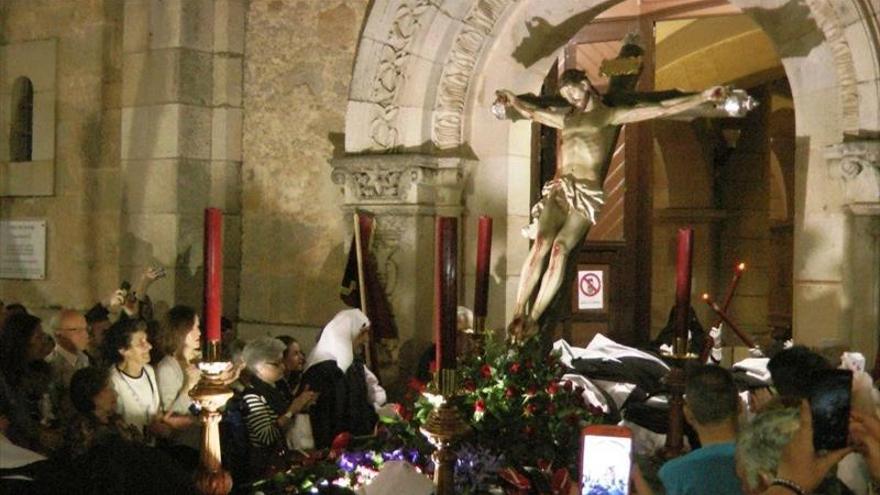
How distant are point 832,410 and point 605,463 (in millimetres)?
718

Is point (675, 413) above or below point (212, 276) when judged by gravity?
below

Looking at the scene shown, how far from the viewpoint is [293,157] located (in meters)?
7.78

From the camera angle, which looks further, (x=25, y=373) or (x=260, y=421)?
(x=25, y=373)

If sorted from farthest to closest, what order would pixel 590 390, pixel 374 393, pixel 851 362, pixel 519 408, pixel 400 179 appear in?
1. pixel 400 179
2. pixel 374 393
3. pixel 590 390
4. pixel 519 408
5. pixel 851 362

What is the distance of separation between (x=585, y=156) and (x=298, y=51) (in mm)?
2572

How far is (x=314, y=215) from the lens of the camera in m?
7.69

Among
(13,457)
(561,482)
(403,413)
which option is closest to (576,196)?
(403,413)

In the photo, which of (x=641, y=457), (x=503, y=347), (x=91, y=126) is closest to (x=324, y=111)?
(x=91, y=126)

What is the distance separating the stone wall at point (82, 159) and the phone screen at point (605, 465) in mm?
6088

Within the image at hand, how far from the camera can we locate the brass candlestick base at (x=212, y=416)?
3.36 m

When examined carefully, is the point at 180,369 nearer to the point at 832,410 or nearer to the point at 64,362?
the point at 64,362

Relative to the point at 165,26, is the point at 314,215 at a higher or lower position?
lower

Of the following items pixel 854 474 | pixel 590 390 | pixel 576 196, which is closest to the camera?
pixel 854 474

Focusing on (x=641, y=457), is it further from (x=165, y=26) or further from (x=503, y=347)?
(x=165, y=26)
